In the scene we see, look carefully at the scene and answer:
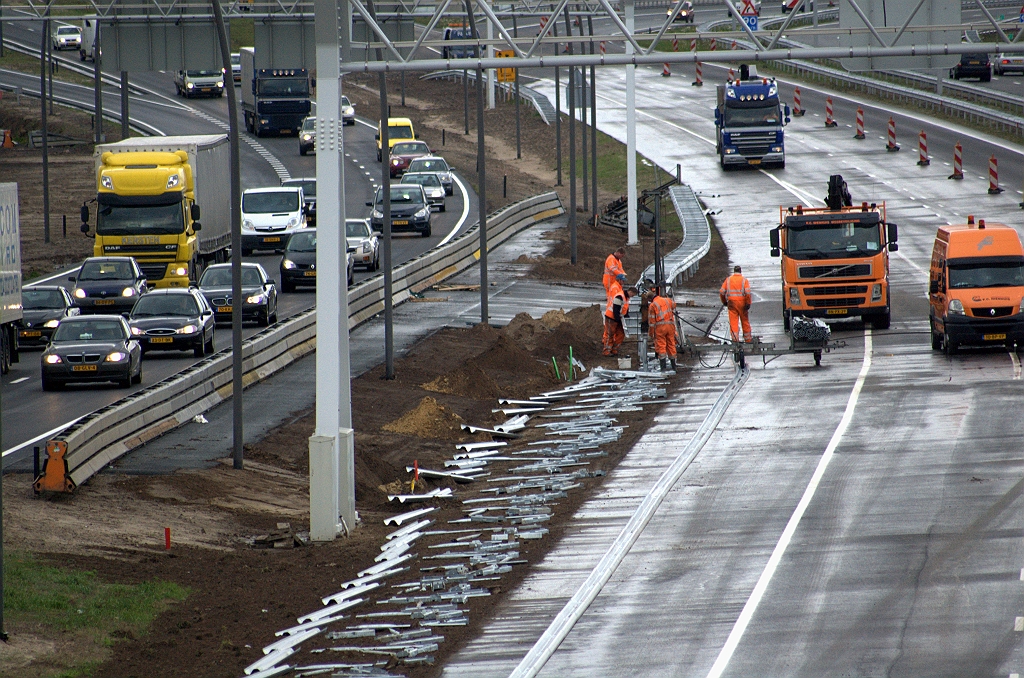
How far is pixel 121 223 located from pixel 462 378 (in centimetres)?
1321

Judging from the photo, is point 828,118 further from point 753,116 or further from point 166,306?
point 166,306

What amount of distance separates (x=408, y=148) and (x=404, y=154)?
0.74m

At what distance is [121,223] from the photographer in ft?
124

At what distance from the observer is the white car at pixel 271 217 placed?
48.4 m

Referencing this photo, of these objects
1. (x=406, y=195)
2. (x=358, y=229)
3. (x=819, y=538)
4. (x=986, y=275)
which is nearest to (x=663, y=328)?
(x=986, y=275)

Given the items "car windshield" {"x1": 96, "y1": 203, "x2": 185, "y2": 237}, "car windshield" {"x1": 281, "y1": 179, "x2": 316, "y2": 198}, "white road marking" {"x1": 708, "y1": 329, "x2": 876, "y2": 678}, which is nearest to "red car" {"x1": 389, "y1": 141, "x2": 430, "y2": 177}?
"car windshield" {"x1": 281, "y1": 179, "x2": 316, "y2": 198}

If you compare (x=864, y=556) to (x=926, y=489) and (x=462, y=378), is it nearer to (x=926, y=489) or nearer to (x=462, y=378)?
(x=926, y=489)

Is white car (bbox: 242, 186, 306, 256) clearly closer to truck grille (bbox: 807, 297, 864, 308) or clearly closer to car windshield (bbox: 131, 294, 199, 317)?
car windshield (bbox: 131, 294, 199, 317)

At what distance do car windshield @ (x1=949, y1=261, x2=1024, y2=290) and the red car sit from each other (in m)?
39.6

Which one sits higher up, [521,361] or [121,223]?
[121,223]

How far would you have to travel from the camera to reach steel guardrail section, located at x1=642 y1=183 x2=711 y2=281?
43344mm

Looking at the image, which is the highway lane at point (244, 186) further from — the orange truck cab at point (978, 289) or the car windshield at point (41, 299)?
the orange truck cab at point (978, 289)

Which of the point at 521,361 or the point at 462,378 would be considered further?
the point at 521,361

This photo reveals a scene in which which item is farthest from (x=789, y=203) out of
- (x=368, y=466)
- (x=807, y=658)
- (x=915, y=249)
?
(x=807, y=658)
